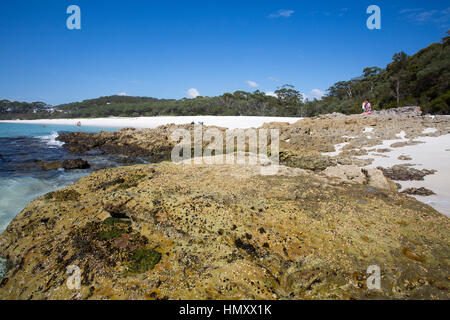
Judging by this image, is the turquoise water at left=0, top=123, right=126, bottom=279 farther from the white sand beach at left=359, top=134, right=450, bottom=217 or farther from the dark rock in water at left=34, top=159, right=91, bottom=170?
the white sand beach at left=359, top=134, right=450, bottom=217

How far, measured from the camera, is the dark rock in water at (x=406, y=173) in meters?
8.23

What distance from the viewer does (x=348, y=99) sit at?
181 feet

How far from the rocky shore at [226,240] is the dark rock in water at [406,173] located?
3.62 m

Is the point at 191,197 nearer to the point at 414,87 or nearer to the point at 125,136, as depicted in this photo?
the point at 125,136

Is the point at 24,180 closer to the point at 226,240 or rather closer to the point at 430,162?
the point at 226,240

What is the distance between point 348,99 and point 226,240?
62377 millimetres

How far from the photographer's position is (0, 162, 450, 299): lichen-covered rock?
9.50 ft

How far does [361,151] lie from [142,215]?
41.0 feet

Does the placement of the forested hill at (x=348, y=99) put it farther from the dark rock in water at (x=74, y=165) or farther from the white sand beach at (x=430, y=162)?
the dark rock in water at (x=74, y=165)

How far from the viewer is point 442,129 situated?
1420 centimetres
